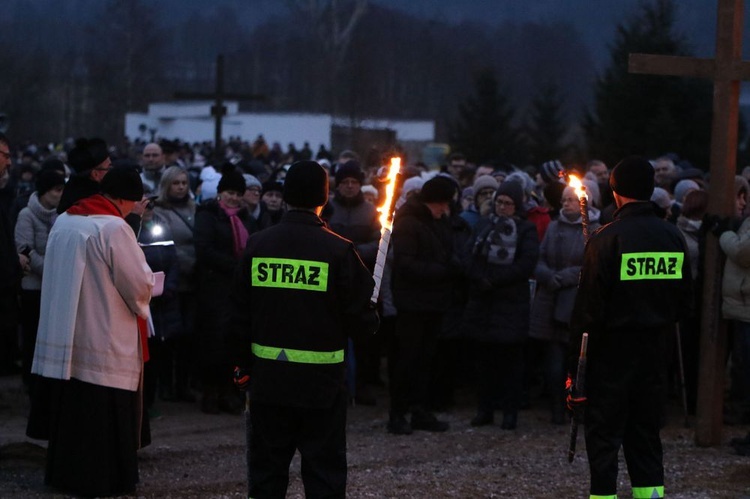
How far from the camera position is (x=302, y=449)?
Result: 262 inches

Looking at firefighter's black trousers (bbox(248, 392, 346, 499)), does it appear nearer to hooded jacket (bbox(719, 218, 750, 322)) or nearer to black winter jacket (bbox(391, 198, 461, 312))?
black winter jacket (bbox(391, 198, 461, 312))

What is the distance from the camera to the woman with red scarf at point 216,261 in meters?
10.9

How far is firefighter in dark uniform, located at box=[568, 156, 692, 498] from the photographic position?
23.8ft

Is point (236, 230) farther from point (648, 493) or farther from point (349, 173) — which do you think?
point (648, 493)

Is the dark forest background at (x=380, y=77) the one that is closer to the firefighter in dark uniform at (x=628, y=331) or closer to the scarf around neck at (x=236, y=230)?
the scarf around neck at (x=236, y=230)

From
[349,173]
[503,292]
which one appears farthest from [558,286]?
[349,173]

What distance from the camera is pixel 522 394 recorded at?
11891 millimetres

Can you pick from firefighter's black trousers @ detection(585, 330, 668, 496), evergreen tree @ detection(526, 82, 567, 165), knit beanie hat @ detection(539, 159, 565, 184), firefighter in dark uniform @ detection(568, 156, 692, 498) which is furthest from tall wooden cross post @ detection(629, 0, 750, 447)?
evergreen tree @ detection(526, 82, 567, 165)

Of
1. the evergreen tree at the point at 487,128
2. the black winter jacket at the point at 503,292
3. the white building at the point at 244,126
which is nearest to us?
the black winter jacket at the point at 503,292

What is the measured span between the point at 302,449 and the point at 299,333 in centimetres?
64

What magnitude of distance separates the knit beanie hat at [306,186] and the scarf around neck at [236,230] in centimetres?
422

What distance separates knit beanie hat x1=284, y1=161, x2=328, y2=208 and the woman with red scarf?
410 centimetres

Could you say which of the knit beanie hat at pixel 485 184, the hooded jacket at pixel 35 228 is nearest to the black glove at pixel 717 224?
the knit beanie hat at pixel 485 184

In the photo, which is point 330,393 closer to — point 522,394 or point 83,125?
point 522,394
